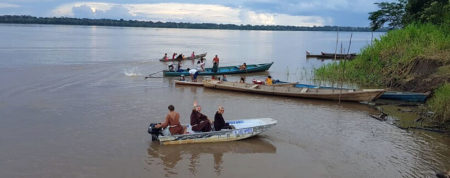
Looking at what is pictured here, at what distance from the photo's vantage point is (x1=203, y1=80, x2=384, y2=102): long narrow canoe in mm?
16469

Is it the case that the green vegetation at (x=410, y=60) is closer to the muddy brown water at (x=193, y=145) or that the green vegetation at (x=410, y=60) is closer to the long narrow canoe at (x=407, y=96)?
the long narrow canoe at (x=407, y=96)

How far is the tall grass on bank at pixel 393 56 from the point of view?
19.8 metres

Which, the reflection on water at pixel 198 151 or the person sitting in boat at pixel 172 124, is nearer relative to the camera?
the reflection on water at pixel 198 151

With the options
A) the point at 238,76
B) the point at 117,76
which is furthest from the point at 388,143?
the point at 117,76

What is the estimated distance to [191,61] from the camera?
Result: 118 feet

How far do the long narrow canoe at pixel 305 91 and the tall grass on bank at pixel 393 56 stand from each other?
298cm

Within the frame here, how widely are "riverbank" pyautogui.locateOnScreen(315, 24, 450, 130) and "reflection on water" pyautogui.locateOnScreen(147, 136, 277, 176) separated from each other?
23.2 feet

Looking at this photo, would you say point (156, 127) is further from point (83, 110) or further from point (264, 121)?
point (83, 110)

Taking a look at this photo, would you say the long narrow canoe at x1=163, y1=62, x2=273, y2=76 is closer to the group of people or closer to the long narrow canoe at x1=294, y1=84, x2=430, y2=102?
the long narrow canoe at x1=294, y1=84, x2=430, y2=102

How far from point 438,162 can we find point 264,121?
177 inches

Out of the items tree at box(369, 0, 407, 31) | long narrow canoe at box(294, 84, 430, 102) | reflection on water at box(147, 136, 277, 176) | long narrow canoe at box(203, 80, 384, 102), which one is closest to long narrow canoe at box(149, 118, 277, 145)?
reflection on water at box(147, 136, 277, 176)

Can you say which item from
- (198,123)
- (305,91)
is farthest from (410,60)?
(198,123)

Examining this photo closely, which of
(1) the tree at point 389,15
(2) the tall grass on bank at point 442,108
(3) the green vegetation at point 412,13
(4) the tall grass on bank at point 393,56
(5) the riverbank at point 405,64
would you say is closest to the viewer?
(2) the tall grass on bank at point 442,108

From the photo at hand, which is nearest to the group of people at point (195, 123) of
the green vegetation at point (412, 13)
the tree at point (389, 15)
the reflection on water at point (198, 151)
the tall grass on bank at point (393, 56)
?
the reflection on water at point (198, 151)
